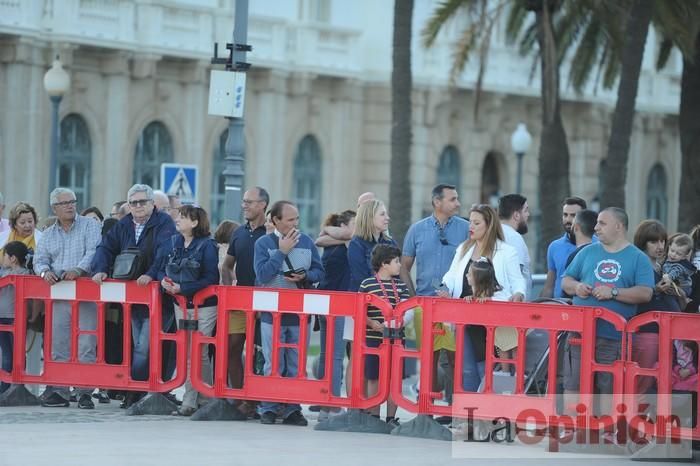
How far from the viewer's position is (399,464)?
39.0ft

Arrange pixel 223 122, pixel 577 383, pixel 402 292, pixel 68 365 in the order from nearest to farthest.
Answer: pixel 577 383 < pixel 402 292 < pixel 68 365 < pixel 223 122

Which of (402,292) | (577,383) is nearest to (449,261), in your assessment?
(402,292)

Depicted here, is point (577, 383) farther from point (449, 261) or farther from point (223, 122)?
point (223, 122)

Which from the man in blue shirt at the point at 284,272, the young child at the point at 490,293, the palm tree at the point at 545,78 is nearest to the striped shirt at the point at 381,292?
the man in blue shirt at the point at 284,272

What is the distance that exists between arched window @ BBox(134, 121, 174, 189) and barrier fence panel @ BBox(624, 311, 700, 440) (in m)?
22.2

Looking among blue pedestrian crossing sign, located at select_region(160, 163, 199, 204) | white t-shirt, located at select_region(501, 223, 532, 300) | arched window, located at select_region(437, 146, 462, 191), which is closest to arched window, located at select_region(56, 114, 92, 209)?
arched window, located at select_region(437, 146, 462, 191)

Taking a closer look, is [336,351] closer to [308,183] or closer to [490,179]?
[308,183]

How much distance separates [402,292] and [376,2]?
26.5m

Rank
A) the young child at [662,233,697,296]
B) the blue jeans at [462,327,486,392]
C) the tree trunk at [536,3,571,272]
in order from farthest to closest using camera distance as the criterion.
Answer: the tree trunk at [536,3,571,272], the young child at [662,233,697,296], the blue jeans at [462,327,486,392]

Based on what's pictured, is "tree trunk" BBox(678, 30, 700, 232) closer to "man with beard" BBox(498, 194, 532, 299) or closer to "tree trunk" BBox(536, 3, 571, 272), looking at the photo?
"tree trunk" BBox(536, 3, 571, 272)

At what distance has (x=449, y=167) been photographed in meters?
42.2

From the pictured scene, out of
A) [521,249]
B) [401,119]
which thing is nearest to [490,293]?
[521,249]

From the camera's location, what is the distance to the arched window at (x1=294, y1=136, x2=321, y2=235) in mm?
38531

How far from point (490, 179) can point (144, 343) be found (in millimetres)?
30581
